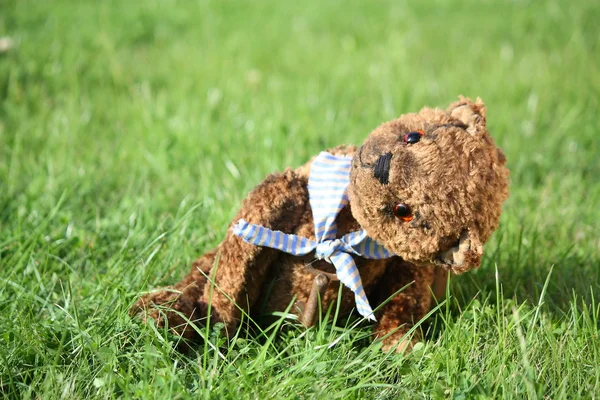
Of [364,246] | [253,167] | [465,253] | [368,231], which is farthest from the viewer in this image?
[253,167]

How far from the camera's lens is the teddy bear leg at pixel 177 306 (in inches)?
76.7

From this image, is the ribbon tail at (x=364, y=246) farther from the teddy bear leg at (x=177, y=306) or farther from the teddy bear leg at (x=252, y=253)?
the teddy bear leg at (x=177, y=306)

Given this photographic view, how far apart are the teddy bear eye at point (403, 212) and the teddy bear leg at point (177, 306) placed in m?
0.62

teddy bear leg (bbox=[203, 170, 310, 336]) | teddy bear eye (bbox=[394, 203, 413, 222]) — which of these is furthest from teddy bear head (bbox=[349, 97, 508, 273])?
teddy bear leg (bbox=[203, 170, 310, 336])

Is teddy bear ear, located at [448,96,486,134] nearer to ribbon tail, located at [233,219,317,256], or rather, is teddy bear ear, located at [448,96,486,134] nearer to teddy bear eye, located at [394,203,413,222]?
teddy bear eye, located at [394,203,413,222]

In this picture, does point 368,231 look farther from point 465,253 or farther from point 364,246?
point 465,253

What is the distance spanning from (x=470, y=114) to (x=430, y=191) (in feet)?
1.10

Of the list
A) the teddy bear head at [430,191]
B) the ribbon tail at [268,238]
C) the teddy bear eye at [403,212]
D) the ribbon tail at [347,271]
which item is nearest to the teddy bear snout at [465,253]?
the teddy bear head at [430,191]

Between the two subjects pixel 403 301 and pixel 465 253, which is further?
pixel 403 301

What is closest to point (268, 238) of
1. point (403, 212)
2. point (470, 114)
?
point (403, 212)

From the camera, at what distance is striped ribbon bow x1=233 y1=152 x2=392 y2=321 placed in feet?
6.12

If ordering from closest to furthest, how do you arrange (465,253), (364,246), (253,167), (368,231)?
(465,253) < (368,231) < (364,246) < (253,167)

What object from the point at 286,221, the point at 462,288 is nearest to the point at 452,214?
the point at 286,221

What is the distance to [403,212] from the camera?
1.74m
